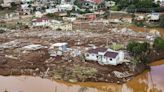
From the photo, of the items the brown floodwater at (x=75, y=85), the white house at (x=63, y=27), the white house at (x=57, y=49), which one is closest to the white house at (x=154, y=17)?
the white house at (x=63, y=27)

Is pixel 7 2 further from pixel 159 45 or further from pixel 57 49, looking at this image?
pixel 159 45

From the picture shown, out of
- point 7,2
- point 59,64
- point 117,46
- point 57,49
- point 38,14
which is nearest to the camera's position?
point 59,64

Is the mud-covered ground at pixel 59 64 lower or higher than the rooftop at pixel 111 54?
lower

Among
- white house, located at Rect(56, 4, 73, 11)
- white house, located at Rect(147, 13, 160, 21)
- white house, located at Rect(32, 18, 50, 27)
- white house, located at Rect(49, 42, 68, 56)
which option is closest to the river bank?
white house, located at Rect(49, 42, 68, 56)

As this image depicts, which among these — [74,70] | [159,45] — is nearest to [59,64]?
[74,70]

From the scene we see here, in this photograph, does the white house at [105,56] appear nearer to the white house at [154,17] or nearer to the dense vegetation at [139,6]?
the white house at [154,17]

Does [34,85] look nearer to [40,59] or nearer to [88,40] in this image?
[40,59]
